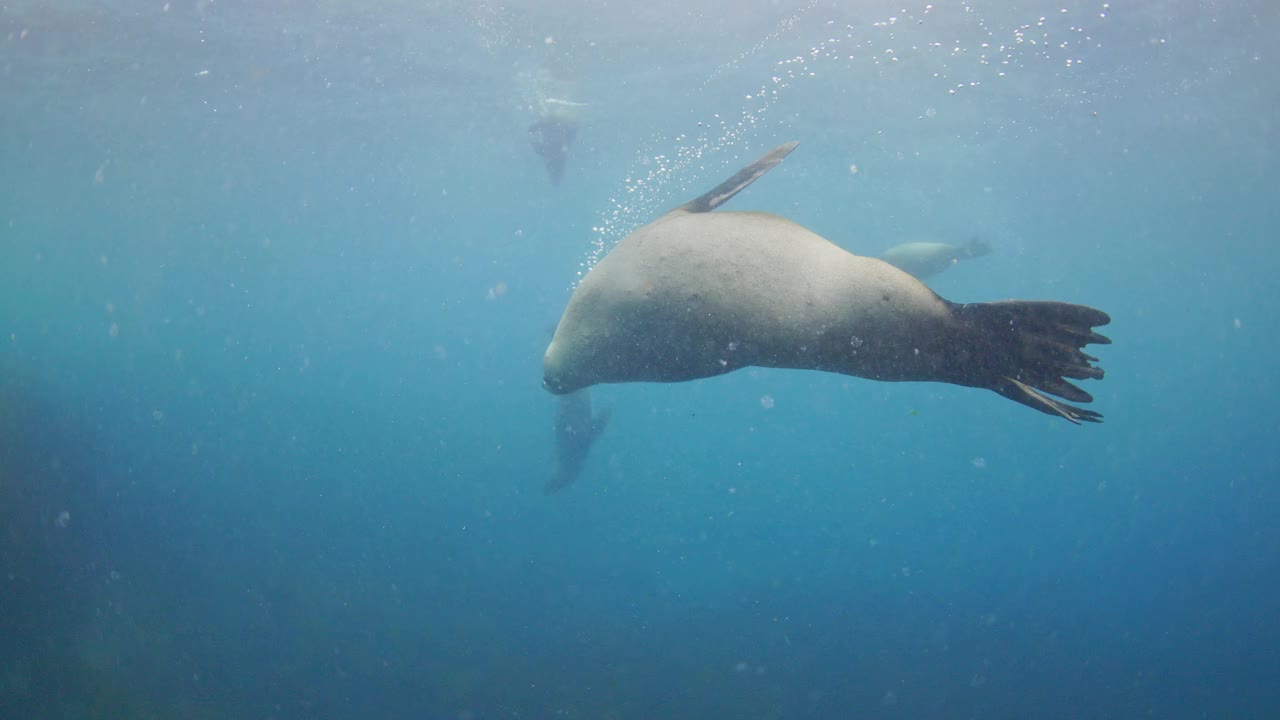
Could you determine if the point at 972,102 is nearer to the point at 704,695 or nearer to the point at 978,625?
the point at 978,625

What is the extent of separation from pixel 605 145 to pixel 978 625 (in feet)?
82.3

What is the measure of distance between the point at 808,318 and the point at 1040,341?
1.03m

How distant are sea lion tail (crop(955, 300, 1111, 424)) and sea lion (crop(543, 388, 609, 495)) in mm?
10552

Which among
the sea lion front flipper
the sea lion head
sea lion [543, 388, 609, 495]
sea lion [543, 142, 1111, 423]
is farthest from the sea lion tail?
sea lion [543, 388, 609, 495]

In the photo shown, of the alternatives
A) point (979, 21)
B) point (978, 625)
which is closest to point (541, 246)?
point (979, 21)

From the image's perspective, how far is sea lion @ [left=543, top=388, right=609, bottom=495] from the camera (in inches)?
530

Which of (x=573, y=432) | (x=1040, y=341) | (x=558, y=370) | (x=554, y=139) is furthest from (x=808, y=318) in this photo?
(x=554, y=139)

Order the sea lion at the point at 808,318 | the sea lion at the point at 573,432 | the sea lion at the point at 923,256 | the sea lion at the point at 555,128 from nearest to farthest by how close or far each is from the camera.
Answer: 1. the sea lion at the point at 808,318
2. the sea lion at the point at 573,432
3. the sea lion at the point at 923,256
4. the sea lion at the point at 555,128

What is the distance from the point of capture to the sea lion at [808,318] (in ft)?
8.98

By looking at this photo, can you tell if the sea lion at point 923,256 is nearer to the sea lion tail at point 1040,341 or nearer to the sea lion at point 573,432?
the sea lion at point 573,432

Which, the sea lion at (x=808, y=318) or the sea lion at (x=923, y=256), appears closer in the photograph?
the sea lion at (x=808, y=318)

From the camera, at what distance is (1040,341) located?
9.29ft

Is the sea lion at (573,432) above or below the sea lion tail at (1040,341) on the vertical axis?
below

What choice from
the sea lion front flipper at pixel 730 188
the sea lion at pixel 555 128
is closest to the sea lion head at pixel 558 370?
the sea lion front flipper at pixel 730 188
